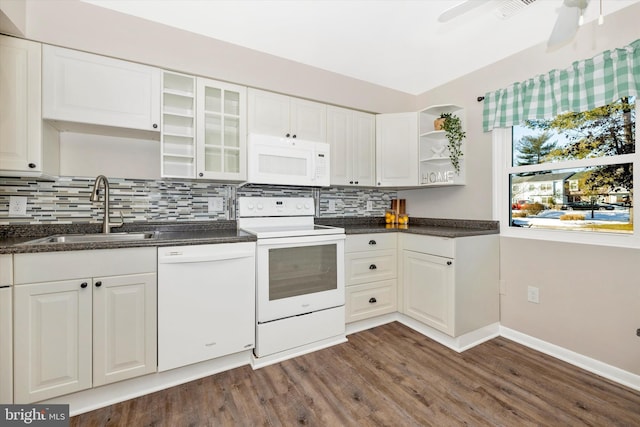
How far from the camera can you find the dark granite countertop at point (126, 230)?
1.48m

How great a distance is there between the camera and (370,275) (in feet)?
8.36

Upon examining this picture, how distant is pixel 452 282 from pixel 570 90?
1.61 meters

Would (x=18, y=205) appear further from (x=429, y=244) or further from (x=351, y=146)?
(x=429, y=244)

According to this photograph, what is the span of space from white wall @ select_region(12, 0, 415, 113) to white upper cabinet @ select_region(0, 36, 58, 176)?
0.39ft

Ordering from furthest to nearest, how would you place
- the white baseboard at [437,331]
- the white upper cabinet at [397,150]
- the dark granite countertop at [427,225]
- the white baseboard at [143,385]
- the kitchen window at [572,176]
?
the white upper cabinet at [397,150], the dark granite countertop at [427,225], the white baseboard at [437,331], the kitchen window at [572,176], the white baseboard at [143,385]

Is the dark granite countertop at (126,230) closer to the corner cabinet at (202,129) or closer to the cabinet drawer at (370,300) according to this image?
the corner cabinet at (202,129)

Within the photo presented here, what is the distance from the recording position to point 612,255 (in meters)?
1.84

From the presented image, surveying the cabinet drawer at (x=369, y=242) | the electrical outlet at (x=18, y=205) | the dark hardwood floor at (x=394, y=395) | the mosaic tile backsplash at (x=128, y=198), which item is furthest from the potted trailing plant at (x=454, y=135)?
the electrical outlet at (x=18, y=205)

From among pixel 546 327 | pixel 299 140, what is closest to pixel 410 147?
pixel 299 140

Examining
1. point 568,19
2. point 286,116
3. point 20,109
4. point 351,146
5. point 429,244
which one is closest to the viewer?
point 568,19

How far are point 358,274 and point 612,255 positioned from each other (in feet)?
5.69

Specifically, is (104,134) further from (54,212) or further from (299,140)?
(299,140)

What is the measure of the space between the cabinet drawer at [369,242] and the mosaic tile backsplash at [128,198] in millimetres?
721

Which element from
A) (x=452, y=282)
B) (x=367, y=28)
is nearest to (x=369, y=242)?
(x=452, y=282)
